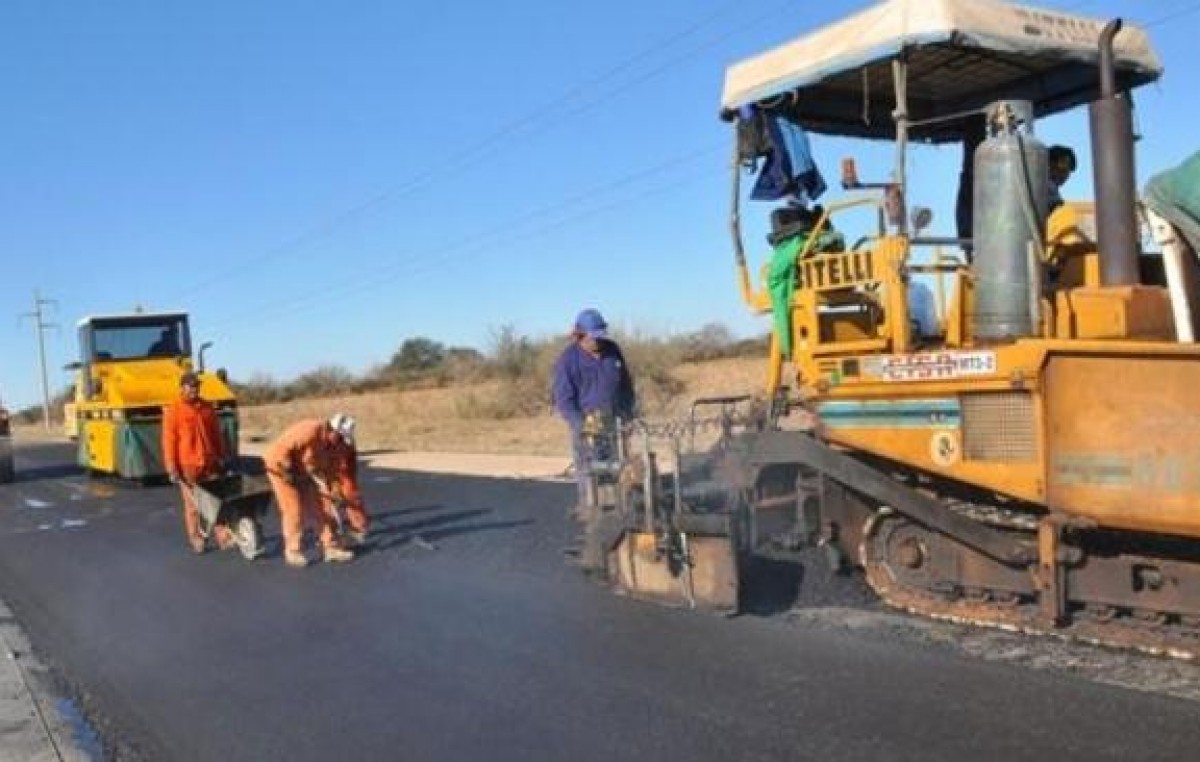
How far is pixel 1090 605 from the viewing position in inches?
243

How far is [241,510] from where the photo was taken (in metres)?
11.3

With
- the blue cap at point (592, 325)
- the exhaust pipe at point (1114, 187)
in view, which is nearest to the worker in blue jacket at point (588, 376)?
the blue cap at point (592, 325)

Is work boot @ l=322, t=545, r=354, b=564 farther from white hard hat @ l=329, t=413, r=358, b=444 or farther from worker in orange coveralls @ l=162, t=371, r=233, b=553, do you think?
worker in orange coveralls @ l=162, t=371, r=233, b=553

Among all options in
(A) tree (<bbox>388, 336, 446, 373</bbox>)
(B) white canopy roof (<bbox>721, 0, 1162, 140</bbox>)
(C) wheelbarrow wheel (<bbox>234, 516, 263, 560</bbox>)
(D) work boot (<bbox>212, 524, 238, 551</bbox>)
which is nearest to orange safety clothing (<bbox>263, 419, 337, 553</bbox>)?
(C) wheelbarrow wheel (<bbox>234, 516, 263, 560</bbox>)

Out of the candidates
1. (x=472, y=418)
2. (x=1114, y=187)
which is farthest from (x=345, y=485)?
(x=472, y=418)

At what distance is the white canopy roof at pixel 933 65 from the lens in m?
6.66

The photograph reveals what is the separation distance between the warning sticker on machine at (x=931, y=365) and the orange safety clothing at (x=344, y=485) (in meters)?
5.33

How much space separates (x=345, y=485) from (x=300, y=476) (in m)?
0.48

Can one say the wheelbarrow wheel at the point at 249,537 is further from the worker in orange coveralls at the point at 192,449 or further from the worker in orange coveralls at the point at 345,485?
the worker in orange coveralls at the point at 345,485

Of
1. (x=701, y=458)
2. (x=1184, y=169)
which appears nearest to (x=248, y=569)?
(x=701, y=458)

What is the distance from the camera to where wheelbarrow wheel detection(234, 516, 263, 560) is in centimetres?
1105

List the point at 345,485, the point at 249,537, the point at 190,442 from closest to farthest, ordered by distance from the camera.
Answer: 1. the point at 345,485
2. the point at 249,537
3. the point at 190,442

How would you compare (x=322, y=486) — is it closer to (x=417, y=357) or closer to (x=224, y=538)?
(x=224, y=538)

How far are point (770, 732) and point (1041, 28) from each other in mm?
3879
